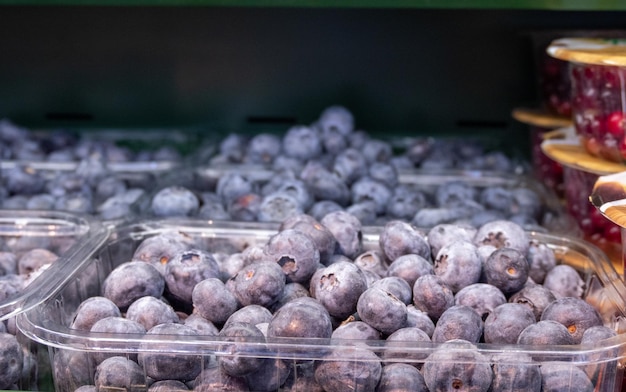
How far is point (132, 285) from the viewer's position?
1.37m

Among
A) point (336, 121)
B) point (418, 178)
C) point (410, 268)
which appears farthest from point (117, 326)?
point (336, 121)

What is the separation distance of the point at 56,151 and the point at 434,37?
4.37 feet

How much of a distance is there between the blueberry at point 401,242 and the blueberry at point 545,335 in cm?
34

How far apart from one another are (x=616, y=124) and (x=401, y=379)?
0.88 metres

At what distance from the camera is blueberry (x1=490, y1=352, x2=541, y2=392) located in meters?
1.12

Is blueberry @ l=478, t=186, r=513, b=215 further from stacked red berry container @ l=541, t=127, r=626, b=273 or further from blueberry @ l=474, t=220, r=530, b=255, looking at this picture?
blueberry @ l=474, t=220, r=530, b=255

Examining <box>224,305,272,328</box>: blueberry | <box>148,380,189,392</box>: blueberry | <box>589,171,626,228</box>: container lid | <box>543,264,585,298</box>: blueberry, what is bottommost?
<box>543,264,585,298</box>: blueberry

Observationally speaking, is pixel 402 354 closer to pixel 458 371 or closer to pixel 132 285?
pixel 458 371

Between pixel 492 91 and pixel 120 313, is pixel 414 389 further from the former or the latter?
pixel 492 91

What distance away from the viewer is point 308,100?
2.79 meters

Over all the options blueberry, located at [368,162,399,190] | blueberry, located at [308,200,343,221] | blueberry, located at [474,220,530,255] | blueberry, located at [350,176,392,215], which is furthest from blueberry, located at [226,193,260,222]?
blueberry, located at [474,220,530,255]

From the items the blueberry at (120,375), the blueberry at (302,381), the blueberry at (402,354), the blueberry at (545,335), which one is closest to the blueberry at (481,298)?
the blueberry at (545,335)

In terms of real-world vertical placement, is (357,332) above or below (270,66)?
below

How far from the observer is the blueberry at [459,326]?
3.96 feet
